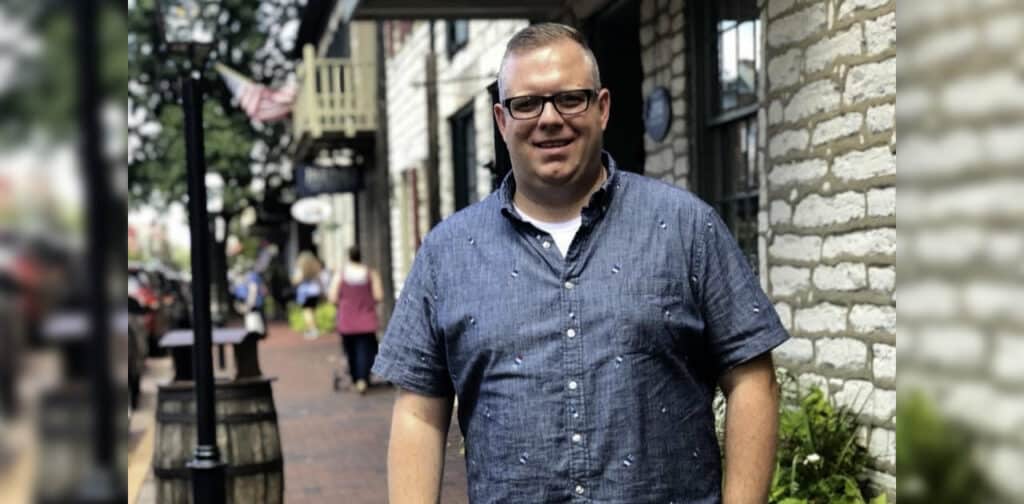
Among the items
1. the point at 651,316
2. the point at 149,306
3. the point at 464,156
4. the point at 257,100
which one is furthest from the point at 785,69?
the point at 149,306

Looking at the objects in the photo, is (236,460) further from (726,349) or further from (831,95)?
(726,349)

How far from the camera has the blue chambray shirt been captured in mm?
2182

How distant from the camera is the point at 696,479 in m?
2.25

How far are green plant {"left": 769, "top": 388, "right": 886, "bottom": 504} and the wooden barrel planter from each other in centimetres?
264

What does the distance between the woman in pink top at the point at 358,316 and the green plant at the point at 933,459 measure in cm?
1106

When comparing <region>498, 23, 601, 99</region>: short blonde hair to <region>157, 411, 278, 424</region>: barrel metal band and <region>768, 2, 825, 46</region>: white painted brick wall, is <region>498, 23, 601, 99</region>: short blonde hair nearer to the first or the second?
<region>768, 2, 825, 46</region>: white painted brick wall

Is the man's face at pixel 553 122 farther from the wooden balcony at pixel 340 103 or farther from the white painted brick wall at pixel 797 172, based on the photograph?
the wooden balcony at pixel 340 103

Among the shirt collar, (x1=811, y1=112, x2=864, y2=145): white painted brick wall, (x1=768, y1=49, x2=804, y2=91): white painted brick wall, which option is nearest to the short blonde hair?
the shirt collar

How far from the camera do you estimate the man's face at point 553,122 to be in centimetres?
226

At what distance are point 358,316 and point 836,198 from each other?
7326mm

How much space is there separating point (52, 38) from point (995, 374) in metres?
0.69

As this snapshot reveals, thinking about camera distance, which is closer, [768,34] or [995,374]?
[995,374]

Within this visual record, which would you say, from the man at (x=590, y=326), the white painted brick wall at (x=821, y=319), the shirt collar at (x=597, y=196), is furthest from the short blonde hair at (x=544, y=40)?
the white painted brick wall at (x=821, y=319)

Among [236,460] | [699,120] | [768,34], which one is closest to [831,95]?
[768,34]
